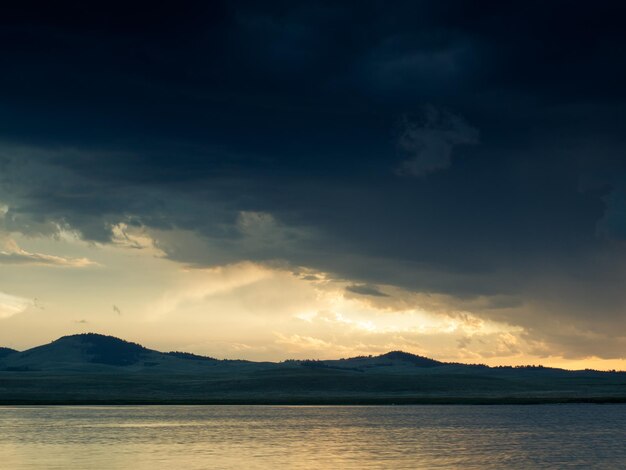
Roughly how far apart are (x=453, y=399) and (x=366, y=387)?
104 ft

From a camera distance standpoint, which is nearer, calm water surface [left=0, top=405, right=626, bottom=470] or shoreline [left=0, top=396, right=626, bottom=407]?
calm water surface [left=0, top=405, right=626, bottom=470]

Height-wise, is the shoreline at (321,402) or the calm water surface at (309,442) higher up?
the shoreline at (321,402)

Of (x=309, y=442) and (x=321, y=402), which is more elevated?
(x=321, y=402)

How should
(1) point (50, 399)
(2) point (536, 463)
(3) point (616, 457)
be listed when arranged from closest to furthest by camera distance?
(2) point (536, 463), (3) point (616, 457), (1) point (50, 399)

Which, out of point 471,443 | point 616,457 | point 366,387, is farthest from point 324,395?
point 616,457

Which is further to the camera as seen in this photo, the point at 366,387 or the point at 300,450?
the point at 366,387

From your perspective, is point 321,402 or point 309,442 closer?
point 309,442

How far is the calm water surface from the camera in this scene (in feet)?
152

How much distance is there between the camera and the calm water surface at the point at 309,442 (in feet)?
152

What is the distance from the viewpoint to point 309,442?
59.0 metres

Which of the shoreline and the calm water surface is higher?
the shoreline

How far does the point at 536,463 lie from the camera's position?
46.8m

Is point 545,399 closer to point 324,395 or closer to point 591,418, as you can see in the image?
point 324,395

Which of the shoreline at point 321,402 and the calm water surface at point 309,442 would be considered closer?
the calm water surface at point 309,442
